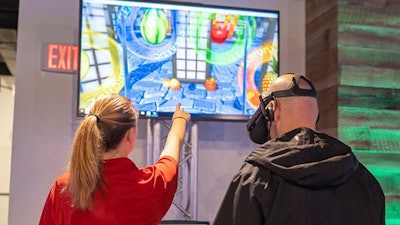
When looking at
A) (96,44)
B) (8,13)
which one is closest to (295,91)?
(96,44)

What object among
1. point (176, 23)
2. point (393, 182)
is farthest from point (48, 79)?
point (393, 182)

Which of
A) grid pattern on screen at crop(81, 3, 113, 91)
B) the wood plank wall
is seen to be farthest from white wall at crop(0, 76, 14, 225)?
the wood plank wall

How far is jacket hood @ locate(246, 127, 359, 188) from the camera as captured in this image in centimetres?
134

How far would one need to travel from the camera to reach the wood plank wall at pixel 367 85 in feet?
10.3

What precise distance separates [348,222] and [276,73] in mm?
1985

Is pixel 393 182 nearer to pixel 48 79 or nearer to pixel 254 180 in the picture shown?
pixel 254 180

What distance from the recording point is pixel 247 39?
3258mm

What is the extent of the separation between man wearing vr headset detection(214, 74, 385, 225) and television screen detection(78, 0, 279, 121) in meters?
1.66

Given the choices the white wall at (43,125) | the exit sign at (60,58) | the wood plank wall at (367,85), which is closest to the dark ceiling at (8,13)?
the white wall at (43,125)

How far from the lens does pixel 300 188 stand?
1354 millimetres

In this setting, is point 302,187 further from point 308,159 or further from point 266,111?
point 266,111

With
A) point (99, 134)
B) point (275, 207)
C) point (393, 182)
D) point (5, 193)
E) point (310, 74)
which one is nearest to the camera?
point (275, 207)

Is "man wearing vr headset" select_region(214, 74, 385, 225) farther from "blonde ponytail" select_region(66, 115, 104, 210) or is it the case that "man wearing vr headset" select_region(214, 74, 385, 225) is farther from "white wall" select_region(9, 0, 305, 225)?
"white wall" select_region(9, 0, 305, 225)

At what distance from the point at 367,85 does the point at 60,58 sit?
216 centimetres
